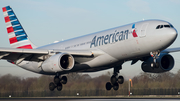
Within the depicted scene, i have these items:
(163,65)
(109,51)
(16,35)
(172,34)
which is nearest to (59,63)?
(109,51)

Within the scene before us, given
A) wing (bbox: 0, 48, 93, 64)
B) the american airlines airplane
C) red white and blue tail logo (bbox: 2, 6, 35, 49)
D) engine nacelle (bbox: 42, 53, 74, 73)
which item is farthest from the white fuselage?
red white and blue tail logo (bbox: 2, 6, 35, 49)

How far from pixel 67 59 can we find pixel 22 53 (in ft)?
13.5

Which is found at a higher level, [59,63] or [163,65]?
[163,65]

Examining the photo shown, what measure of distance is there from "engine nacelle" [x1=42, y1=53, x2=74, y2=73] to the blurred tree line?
1246cm

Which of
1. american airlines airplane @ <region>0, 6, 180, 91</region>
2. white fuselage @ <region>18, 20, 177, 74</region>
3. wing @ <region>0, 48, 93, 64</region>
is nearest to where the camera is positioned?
white fuselage @ <region>18, 20, 177, 74</region>

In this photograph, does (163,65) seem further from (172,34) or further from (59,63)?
(59,63)

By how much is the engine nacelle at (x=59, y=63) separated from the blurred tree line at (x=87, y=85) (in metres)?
12.5

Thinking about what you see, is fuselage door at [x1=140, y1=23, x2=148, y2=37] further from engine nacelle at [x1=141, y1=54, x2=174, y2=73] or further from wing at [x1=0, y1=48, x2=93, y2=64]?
engine nacelle at [x1=141, y1=54, x2=174, y2=73]

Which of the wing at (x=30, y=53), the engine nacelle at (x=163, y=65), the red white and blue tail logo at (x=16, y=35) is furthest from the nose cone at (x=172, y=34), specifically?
the red white and blue tail logo at (x=16, y=35)

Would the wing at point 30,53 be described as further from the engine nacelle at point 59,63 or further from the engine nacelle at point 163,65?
the engine nacelle at point 163,65

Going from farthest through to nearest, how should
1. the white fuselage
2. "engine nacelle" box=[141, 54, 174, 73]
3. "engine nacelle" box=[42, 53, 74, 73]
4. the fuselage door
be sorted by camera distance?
"engine nacelle" box=[141, 54, 174, 73], "engine nacelle" box=[42, 53, 74, 73], the fuselage door, the white fuselage

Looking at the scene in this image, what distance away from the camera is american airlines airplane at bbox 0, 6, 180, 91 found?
22.3 meters

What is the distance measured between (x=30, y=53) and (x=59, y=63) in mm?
3114

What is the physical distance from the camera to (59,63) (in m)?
23.8
